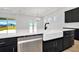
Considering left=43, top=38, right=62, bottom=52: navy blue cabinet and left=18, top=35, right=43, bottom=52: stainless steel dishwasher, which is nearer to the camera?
left=18, top=35, right=43, bottom=52: stainless steel dishwasher

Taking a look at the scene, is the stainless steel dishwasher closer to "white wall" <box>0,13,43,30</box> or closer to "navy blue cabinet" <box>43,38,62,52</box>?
"navy blue cabinet" <box>43,38,62,52</box>

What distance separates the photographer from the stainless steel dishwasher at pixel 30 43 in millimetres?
1800

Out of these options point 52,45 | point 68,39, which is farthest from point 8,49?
point 68,39

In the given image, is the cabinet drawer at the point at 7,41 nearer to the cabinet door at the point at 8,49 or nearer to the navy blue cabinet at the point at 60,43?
the cabinet door at the point at 8,49

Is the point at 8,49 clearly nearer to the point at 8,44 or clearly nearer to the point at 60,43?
the point at 8,44

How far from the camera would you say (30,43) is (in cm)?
195

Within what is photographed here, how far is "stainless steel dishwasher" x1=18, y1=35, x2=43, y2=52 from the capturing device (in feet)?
5.90

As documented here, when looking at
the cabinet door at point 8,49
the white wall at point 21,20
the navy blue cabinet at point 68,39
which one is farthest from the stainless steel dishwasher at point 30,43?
the navy blue cabinet at point 68,39

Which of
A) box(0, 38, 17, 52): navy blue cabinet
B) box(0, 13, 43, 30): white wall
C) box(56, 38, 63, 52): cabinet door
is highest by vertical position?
box(0, 13, 43, 30): white wall

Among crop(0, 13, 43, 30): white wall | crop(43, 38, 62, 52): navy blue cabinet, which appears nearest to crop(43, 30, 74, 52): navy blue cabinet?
crop(43, 38, 62, 52): navy blue cabinet

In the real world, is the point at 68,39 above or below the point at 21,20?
below

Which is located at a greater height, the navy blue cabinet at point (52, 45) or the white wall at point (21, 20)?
the white wall at point (21, 20)
